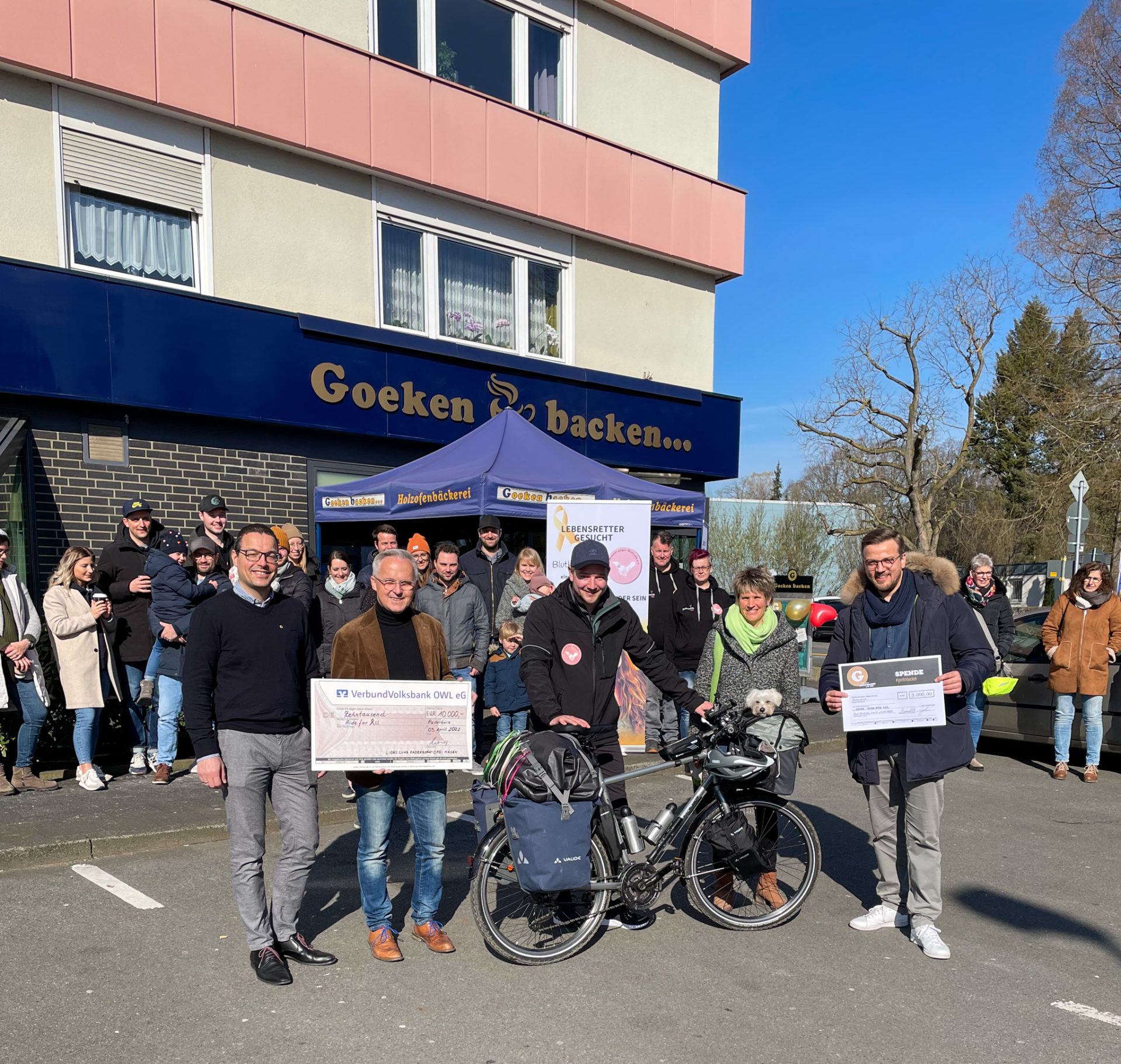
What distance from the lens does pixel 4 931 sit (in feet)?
15.3

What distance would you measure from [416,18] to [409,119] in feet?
4.72

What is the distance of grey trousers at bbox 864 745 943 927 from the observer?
4746 millimetres

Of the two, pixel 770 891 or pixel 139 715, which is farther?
pixel 139 715

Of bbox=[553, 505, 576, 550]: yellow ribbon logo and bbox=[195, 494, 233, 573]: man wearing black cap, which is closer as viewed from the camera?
bbox=[195, 494, 233, 573]: man wearing black cap

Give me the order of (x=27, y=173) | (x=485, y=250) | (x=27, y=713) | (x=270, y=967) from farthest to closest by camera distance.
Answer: (x=485, y=250)
(x=27, y=173)
(x=27, y=713)
(x=270, y=967)

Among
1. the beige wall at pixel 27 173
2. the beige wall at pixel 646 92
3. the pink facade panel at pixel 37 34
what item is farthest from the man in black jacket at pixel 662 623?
the beige wall at pixel 646 92

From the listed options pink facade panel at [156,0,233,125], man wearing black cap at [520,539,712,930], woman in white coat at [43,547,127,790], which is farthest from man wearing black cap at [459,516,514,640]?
pink facade panel at [156,0,233,125]

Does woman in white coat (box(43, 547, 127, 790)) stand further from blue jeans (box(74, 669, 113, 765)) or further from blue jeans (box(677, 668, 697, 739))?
blue jeans (box(677, 668, 697, 739))

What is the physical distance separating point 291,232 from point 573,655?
8111 mm

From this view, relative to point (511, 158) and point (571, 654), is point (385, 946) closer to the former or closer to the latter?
point (571, 654)

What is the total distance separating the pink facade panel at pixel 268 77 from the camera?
10531 mm

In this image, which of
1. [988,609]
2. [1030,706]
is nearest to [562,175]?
[988,609]

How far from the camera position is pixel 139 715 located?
7910 mm

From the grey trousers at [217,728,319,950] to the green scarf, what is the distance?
2270 millimetres
